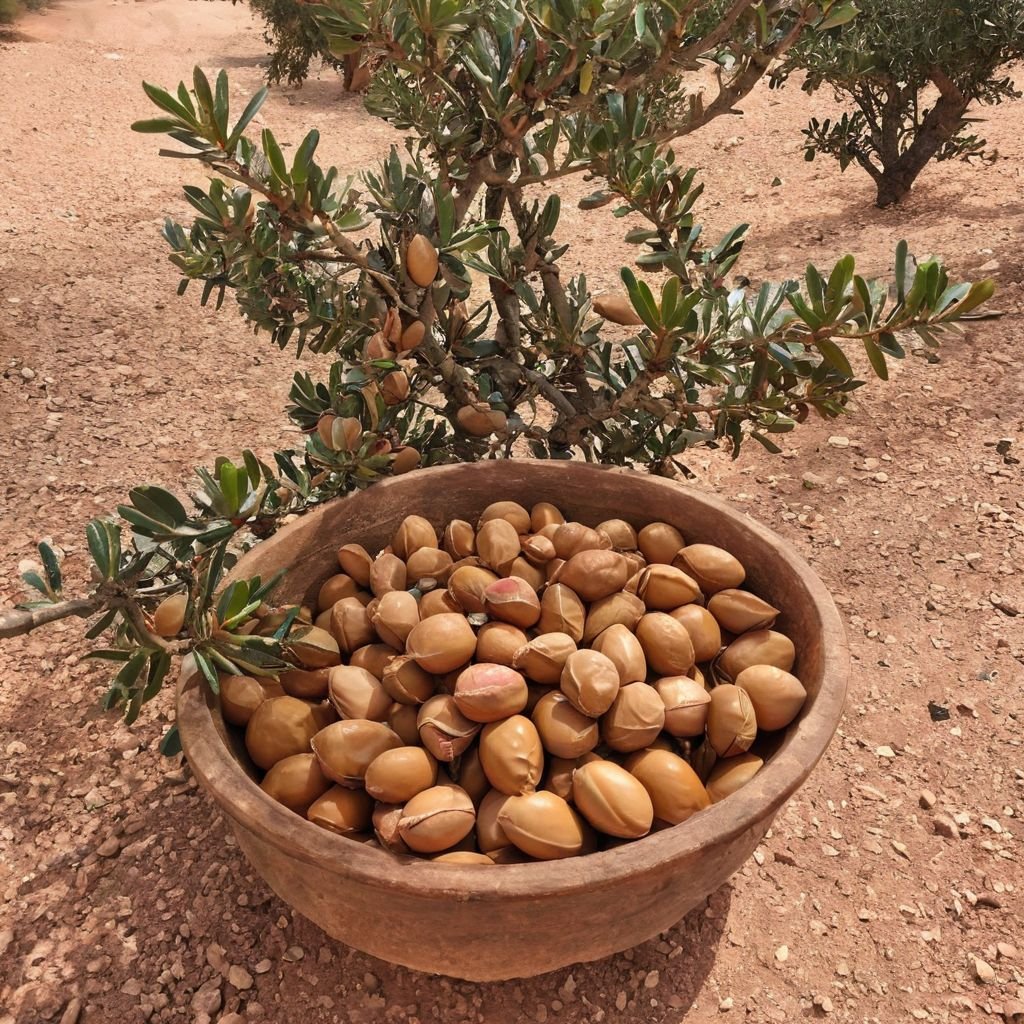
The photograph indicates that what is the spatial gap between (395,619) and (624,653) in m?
0.40

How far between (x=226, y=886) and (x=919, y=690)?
1668 millimetres

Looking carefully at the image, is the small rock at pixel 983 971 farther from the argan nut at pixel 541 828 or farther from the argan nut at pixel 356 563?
the argan nut at pixel 356 563

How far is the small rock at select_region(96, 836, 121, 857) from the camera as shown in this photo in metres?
1.82

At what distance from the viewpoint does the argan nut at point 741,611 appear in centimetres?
156

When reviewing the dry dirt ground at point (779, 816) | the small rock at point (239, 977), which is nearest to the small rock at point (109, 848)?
the dry dirt ground at point (779, 816)

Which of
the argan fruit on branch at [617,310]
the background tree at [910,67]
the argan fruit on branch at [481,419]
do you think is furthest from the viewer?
the background tree at [910,67]

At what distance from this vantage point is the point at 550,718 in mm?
1369

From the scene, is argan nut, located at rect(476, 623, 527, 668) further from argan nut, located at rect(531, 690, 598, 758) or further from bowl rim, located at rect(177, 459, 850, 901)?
bowl rim, located at rect(177, 459, 850, 901)

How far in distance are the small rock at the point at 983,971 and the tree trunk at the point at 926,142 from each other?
13.8ft

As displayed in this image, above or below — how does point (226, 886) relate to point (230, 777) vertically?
below

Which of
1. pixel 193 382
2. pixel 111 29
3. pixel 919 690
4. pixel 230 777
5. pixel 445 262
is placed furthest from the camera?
pixel 111 29

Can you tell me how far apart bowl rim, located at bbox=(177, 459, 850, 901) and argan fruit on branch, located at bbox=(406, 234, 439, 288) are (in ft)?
2.70

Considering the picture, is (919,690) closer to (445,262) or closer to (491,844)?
(491,844)

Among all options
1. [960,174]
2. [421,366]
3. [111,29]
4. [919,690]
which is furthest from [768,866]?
[111,29]
